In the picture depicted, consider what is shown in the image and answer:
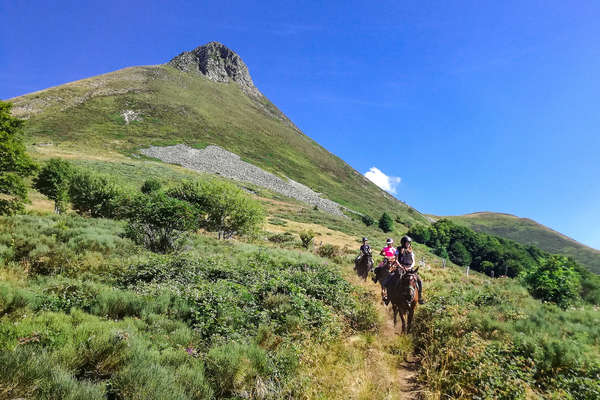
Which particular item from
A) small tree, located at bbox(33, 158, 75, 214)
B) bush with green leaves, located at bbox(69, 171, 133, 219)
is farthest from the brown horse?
small tree, located at bbox(33, 158, 75, 214)

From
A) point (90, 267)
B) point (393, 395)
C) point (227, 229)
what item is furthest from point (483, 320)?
point (227, 229)

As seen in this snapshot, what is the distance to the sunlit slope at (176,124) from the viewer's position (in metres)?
83.1

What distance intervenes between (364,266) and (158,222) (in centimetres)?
1192

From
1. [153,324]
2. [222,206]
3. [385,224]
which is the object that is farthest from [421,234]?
[153,324]

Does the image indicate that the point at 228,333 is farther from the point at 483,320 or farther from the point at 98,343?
the point at 483,320

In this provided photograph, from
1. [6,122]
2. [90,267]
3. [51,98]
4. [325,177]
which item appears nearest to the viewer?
[90,267]

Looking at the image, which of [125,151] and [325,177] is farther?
[325,177]

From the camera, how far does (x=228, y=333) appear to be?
19.6ft

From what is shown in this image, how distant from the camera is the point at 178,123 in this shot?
10719cm

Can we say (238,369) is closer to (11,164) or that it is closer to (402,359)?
(402,359)

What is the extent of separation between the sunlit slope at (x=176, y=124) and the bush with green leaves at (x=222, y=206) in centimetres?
5925

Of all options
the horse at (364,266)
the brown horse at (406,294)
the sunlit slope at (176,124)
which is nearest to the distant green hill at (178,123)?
the sunlit slope at (176,124)

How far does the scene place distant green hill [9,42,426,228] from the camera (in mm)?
83062

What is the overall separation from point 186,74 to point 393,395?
19011 cm
